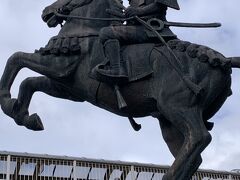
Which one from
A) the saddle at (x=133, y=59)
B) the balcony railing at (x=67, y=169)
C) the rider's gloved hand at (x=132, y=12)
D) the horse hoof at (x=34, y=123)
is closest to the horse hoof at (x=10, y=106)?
the horse hoof at (x=34, y=123)

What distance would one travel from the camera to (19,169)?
35375 mm

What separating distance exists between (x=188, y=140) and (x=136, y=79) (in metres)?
0.74

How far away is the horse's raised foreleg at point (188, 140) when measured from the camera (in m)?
5.61

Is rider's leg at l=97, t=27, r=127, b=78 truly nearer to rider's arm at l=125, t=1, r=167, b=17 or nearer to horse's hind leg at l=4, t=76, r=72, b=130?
rider's arm at l=125, t=1, r=167, b=17

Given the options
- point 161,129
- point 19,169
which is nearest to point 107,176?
point 19,169

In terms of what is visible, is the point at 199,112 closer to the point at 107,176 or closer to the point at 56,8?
the point at 56,8

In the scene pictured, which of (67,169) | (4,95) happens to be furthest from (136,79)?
(67,169)

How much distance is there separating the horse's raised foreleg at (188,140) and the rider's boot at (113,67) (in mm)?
559

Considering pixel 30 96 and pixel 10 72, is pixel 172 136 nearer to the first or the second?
pixel 30 96

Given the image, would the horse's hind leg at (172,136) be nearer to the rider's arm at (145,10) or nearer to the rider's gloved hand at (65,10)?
the rider's arm at (145,10)

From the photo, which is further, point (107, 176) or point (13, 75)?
point (107, 176)

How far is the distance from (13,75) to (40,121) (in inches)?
21.5

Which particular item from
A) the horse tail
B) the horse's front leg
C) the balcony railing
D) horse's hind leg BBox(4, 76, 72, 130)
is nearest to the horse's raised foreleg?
the horse tail

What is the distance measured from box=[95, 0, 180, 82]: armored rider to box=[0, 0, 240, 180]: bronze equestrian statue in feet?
0.19
